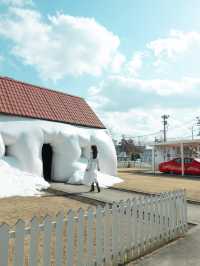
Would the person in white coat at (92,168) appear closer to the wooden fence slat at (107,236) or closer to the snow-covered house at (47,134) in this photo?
the snow-covered house at (47,134)

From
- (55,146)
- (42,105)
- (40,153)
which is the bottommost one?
(40,153)

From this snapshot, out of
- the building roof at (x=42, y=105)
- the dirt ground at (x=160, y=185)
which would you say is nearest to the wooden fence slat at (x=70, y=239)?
the dirt ground at (x=160, y=185)

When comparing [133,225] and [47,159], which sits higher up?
[47,159]

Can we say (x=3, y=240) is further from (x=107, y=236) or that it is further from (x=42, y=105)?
(x=42, y=105)

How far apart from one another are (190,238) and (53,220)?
3.42 m

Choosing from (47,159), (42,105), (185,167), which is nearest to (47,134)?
(47,159)

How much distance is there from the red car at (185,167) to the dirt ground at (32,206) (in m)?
16.5

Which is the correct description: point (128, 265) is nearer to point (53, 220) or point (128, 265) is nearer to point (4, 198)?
point (53, 220)

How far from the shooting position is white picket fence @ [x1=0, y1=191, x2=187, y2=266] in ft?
10.8

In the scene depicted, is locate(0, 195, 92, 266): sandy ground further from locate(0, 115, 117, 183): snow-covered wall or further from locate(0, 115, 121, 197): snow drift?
locate(0, 115, 117, 183): snow-covered wall

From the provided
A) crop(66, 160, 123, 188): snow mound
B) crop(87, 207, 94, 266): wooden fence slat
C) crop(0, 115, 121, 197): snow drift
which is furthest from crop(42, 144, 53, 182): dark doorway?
crop(87, 207, 94, 266): wooden fence slat

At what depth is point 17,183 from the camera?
37.1 ft

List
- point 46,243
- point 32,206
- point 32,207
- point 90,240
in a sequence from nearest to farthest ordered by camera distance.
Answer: point 46,243, point 90,240, point 32,207, point 32,206

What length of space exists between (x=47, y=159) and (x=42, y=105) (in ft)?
10.6
